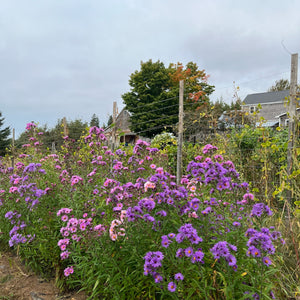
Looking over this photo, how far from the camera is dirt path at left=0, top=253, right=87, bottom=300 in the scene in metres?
2.45

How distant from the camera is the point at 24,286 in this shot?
2.64 meters

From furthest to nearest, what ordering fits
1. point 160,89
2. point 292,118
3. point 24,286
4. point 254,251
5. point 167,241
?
point 160,89 < point 292,118 < point 24,286 < point 167,241 < point 254,251

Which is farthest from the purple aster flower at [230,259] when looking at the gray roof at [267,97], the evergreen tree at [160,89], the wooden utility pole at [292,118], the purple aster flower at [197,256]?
the gray roof at [267,97]

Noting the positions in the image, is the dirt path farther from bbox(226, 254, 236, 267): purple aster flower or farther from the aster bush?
bbox(226, 254, 236, 267): purple aster flower

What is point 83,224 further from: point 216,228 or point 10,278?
point 10,278

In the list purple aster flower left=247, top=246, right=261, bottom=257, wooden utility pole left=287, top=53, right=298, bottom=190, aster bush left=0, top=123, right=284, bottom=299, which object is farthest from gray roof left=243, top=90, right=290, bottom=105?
purple aster flower left=247, top=246, right=261, bottom=257

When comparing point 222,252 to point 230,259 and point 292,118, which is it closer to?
point 230,259

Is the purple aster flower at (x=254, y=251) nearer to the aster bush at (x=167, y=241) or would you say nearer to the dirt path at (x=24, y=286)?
the aster bush at (x=167, y=241)

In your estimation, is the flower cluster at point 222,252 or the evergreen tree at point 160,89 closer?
the flower cluster at point 222,252

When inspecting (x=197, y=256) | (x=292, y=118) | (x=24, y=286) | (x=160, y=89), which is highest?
(x=160, y=89)

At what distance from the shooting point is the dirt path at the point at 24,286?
245 cm

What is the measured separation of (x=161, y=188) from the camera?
215cm

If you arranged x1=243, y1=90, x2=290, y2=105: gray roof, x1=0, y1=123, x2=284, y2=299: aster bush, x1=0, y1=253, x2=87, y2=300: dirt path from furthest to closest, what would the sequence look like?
x1=243, y1=90, x2=290, y2=105: gray roof < x1=0, y1=253, x2=87, y2=300: dirt path < x1=0, y1=123, x2=284, y2=299: aster bush

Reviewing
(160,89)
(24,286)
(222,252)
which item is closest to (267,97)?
(160,89)
